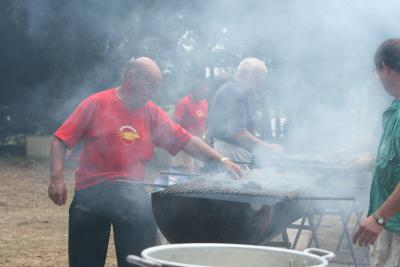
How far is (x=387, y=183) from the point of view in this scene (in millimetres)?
3342

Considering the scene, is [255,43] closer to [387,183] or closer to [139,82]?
[139,82]

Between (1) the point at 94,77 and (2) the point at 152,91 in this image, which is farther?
(1) the point at 94,77

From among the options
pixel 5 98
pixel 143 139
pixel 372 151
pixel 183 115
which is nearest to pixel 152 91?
pixel 143 139

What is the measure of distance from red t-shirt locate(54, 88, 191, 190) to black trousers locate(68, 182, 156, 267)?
8 centimetres

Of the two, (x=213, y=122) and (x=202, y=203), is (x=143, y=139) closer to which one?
(x=202, y=203)

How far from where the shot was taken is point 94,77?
43.7ft

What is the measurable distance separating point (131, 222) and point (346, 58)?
20.1 ft

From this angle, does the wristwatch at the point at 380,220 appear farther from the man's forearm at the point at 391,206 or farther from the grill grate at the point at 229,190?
the grill grate at the point at 229,190

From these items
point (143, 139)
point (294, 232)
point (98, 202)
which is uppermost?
point (143, 139)

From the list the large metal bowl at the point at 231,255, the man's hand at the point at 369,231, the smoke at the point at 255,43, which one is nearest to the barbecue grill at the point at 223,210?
the man's hand at the point at 369,231

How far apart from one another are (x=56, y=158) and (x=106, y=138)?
0.34m

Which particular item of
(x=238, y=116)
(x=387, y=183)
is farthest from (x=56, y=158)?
(x=238, y=116)

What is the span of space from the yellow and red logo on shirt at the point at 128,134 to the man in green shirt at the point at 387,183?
5.23 feet

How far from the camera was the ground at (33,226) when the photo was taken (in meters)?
6.23
